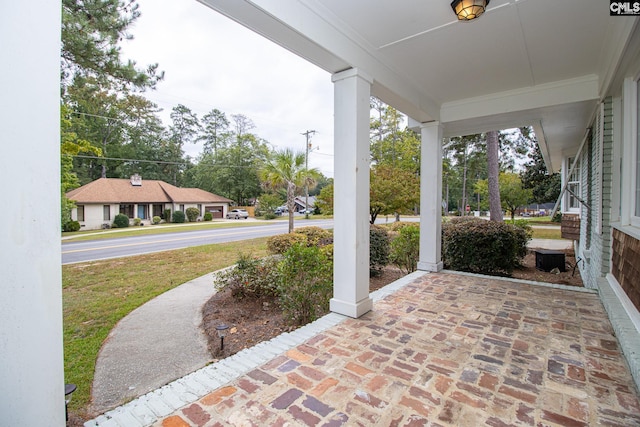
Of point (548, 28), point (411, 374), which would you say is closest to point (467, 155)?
point (548, 28)

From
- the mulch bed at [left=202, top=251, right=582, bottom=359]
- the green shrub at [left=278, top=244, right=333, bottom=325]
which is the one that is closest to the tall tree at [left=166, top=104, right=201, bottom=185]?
the mulch bed at [left=202, top=251, right=582, bottom=359]

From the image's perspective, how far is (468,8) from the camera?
89.3 inches

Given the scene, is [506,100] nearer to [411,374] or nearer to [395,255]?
[395,255]

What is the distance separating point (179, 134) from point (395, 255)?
107 ft

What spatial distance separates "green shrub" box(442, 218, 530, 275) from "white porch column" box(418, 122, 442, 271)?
4.30 feet

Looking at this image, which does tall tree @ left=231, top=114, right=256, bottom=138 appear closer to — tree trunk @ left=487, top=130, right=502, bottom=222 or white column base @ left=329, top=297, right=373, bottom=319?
tree trunk @ left=487, top=130, right=502, bottom=222

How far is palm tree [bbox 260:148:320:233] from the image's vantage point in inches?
507

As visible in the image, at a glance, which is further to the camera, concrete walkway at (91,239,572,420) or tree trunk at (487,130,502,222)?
tree trunk at (487,130,502,222)

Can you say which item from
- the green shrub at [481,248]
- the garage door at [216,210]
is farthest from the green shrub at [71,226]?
the green shrub at [481,248]

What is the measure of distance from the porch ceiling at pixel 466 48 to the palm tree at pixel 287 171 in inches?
344

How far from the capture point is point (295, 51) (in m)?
2.62

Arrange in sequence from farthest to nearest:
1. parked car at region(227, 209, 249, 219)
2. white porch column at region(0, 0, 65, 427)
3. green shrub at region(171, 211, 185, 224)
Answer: parked car at region(227, 209, 249, 219) → green shrub at region(171, 211, 185, 224) → white porch column at region(0, 0, 65, 427)

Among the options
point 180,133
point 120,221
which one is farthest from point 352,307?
point 180,133

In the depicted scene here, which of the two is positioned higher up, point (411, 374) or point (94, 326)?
point (411, 374)
